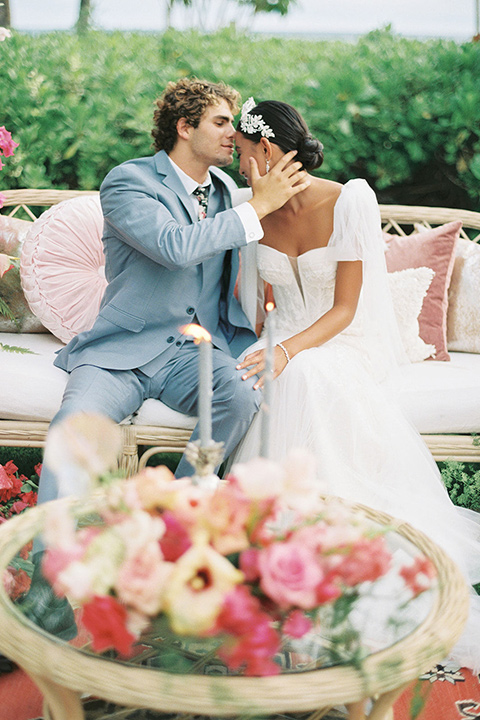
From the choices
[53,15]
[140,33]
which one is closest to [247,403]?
[140,33]

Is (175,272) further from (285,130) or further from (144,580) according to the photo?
(144,580)

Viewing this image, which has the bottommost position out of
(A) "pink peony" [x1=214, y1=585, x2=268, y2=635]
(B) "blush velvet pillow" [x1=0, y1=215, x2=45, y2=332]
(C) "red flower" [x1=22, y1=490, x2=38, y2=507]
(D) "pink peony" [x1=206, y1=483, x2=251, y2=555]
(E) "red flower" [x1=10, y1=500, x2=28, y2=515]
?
(C) "red flower" [x1=22, y1=490, x2=38, y2=507]

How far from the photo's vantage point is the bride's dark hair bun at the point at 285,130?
2.47m

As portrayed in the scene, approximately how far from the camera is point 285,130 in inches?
97.5

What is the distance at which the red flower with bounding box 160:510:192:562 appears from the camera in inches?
41.0

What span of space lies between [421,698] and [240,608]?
1.12ft

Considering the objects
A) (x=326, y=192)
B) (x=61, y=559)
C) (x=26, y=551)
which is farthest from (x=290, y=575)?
(x=326, y=192)

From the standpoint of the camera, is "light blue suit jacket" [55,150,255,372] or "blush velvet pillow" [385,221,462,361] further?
"blush velvet pillow" [385,221,462,361]

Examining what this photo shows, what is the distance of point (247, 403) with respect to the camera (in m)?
2.29

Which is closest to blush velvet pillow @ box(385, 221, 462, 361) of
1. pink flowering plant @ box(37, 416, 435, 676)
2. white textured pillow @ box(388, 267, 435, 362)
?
white textured pillow @ box(388, 267, 435, 362)

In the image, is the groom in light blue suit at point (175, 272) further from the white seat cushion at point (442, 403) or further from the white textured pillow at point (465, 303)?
the white textured pillow at point (465, 303)

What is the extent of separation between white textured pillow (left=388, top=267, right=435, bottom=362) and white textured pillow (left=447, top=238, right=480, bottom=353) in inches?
7.2

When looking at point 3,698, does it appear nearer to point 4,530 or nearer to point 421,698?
point 4,530

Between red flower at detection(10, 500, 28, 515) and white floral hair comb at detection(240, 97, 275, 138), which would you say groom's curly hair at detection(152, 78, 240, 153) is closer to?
white floral hair comb at detection(240, 97, 275, 138)
